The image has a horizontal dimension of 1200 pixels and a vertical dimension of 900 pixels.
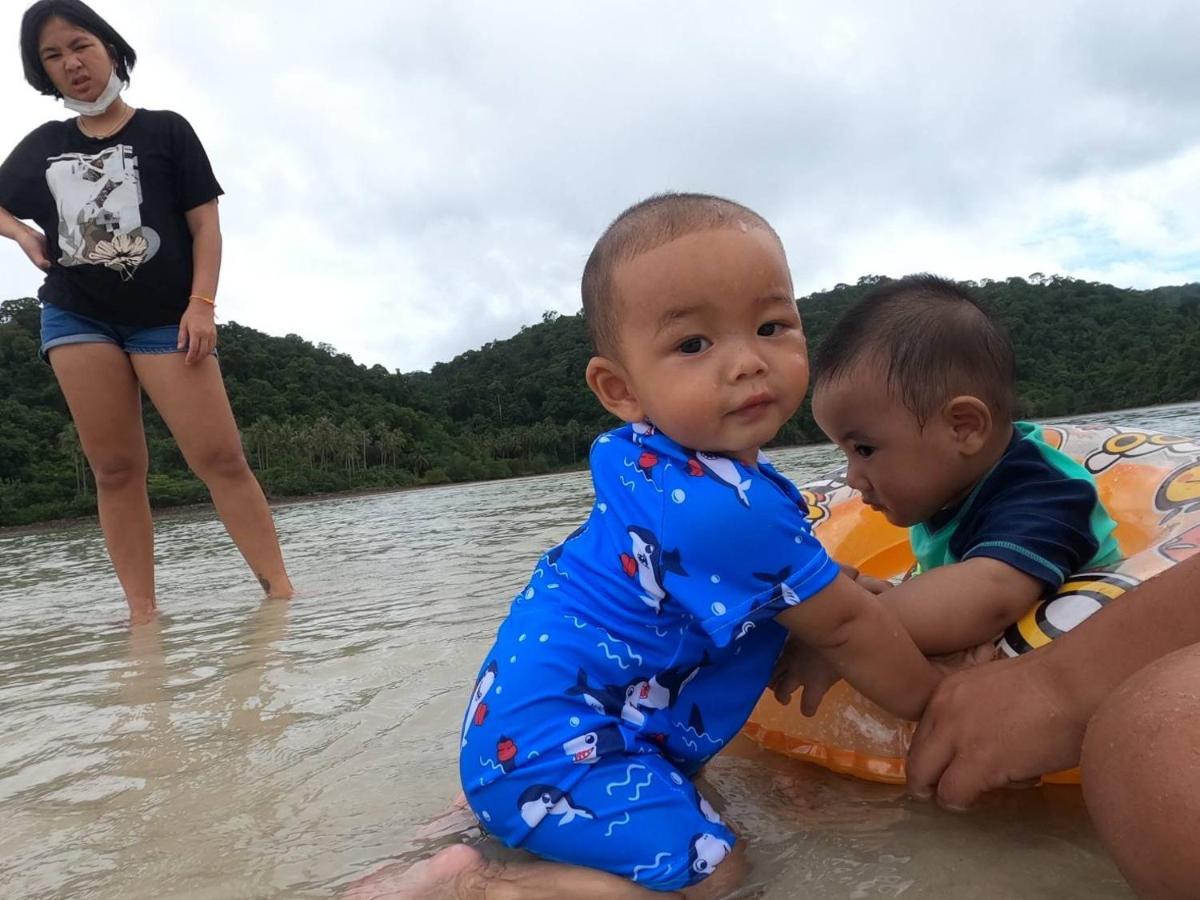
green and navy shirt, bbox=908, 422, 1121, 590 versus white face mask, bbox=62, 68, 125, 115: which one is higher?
white face mask, bbox=62, 68, 125, 115

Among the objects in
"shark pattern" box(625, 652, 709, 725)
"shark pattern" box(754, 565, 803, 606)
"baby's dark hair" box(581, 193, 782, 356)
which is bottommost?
"shark pattern" box(625, 652, 709, 725)

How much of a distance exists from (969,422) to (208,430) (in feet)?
8.98

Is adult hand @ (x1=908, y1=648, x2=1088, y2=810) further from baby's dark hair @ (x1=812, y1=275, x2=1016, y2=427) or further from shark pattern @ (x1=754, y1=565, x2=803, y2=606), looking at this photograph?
baby's dark hair @ (x1=812, y1=275, x2=1016, y2=427)

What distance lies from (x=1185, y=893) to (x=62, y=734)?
2.15 m

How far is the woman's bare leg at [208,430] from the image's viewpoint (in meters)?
3.37

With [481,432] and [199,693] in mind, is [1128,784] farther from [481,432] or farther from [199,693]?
[481,432]

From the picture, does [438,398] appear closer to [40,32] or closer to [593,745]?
[40,32]

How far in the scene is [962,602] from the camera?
1463 mm

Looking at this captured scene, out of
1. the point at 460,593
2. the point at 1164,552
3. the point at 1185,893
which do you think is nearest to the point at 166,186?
the point at 460,593

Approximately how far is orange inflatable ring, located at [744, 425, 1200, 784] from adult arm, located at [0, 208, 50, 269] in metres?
2.87

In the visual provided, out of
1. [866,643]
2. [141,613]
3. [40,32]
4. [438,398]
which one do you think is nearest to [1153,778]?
[866,643]

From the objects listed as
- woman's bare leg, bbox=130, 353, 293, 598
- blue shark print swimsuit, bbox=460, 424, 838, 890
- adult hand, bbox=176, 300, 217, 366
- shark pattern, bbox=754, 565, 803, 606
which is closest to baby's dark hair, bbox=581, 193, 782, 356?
blue shark print swimsuit, bbox=460, 424, 838, 890

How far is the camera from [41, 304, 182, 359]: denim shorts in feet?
10.8

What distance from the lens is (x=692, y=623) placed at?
1.33m
